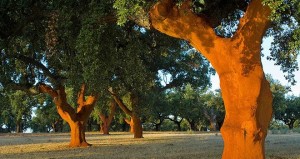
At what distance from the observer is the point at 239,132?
8.81 metres

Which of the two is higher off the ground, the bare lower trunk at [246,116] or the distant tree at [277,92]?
the distant tree at [277,92]

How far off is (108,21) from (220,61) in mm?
3378

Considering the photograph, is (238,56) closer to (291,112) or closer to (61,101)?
(61,101)

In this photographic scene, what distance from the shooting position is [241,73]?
9039 millimetres

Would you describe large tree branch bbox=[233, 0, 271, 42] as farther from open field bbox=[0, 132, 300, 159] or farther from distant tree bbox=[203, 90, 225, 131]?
distant tree bbox=[203, 90, 225, 131]

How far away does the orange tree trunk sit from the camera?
28.9ft

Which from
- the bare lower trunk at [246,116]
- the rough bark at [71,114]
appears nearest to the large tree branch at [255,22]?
the bare lower trunk at [246,116]

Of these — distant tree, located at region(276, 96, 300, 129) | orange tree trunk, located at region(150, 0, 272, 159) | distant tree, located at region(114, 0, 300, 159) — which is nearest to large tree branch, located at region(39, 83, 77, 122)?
distant tree, located at region(114, 0, 300, 159)

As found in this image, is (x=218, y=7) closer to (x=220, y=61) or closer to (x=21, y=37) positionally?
(x=220, y=61)

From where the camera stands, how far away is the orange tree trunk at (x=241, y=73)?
28.9 ft

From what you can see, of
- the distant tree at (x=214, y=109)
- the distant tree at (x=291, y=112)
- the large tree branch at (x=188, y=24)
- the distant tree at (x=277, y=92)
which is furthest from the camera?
the distant tree at (x=291, y=112)

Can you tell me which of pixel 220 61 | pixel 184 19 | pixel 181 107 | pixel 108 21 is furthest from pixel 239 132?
pixel 181 107

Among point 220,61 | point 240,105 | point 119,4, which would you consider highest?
point 119,4

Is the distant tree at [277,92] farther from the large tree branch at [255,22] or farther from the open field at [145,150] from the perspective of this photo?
the large tree branch at [255,22]
